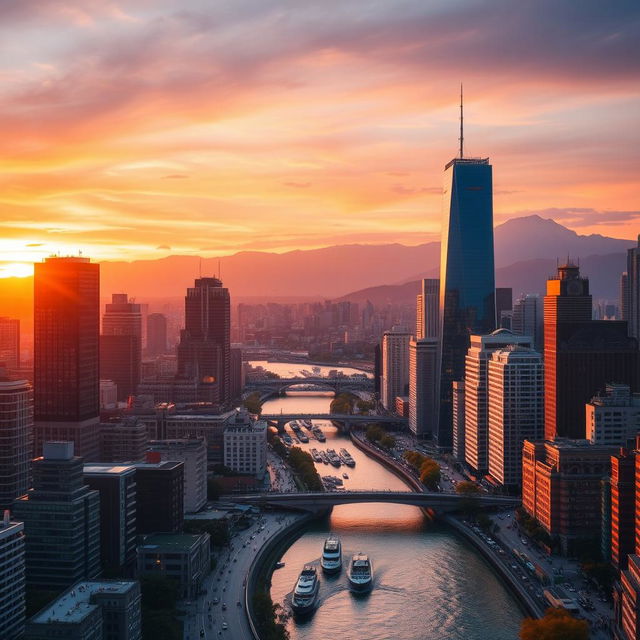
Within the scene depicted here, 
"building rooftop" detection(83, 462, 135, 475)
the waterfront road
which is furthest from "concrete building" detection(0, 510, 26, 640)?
"building rooftop" detection(83, 462, 135, 475)

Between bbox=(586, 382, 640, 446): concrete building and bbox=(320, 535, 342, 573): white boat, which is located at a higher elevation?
bbox=(586, 382, 640, 446): concrete building

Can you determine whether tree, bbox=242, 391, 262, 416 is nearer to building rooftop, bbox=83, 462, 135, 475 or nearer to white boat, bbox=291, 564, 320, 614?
building rooftop, bbox=83, 462, 135, 475

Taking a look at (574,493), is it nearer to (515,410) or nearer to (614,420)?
(614,420)

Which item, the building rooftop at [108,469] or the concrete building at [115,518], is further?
the building rooftop at [108,469]

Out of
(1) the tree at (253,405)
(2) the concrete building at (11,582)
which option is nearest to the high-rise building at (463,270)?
(1) the tree at (253,405)

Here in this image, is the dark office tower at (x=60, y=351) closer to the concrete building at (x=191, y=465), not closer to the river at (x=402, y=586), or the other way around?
the concrete building at (x=191, y=465)

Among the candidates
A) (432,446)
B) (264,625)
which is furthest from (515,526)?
(432,446)

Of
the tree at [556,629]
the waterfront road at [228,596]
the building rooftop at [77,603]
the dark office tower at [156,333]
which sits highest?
the dark office tower at [156,333]

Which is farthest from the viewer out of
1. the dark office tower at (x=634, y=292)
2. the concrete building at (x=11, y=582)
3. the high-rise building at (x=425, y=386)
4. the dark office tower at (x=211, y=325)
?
the dark office tower at (x=211, y=325)
